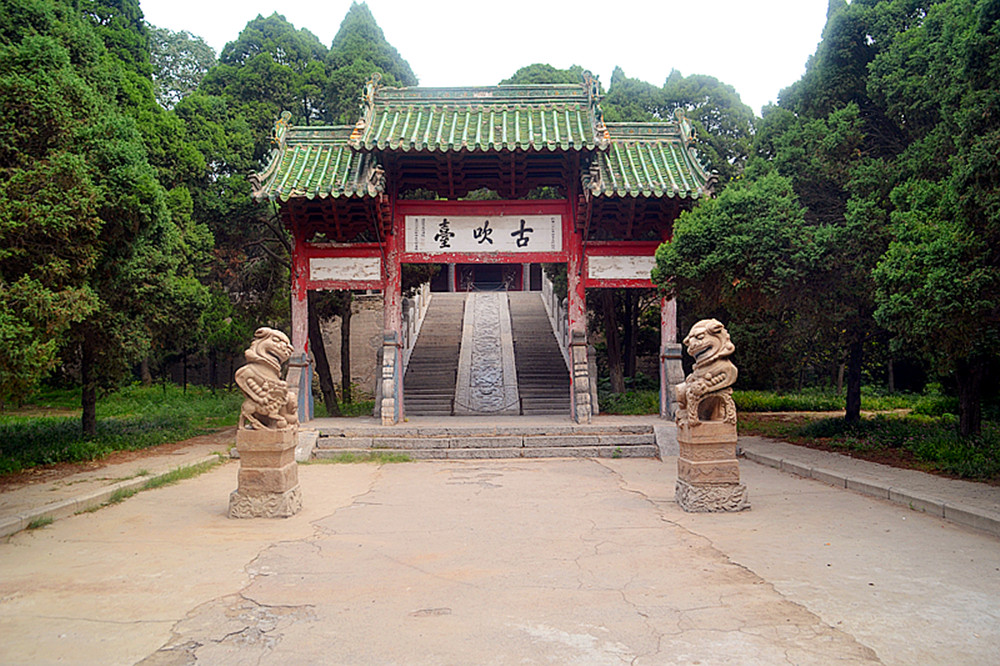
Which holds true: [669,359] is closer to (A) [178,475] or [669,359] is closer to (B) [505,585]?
(A) [178,475]

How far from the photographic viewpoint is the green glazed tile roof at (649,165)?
12.7 m

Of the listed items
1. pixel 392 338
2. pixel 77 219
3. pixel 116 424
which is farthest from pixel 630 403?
pixel 77 219

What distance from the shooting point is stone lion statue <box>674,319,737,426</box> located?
6965mm

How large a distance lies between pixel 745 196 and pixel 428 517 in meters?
6.35

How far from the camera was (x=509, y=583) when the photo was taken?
474 centimetres

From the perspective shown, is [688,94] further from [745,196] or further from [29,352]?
[29,352]

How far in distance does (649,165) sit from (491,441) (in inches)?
235

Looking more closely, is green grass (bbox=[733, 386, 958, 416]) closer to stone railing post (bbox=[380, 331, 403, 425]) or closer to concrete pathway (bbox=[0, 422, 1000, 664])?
stone railing post (bbox=[380, 331, 403, 425])

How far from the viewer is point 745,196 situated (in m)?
10.2

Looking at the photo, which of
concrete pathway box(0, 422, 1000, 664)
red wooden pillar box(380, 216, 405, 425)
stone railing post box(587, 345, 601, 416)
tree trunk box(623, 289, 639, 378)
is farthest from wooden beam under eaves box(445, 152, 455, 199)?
tree trunk box(623, 289, 639, 378)

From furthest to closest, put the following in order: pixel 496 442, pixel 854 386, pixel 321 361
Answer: pixel 321 361, pixel 854 386, pixel 496 442

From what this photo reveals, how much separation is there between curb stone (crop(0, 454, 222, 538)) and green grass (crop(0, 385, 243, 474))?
2.46 m

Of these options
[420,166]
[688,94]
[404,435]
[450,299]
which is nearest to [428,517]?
[404,435]

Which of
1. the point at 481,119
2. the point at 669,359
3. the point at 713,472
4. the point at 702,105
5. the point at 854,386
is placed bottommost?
the point at 713,472
